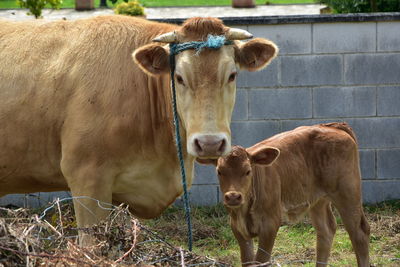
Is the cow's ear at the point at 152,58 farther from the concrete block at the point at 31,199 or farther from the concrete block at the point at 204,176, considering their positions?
the concrete block at the point at 31,199

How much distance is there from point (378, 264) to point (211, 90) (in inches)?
110

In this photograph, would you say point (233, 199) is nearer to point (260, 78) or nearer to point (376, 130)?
point (260, 78)

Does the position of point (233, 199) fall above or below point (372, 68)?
below

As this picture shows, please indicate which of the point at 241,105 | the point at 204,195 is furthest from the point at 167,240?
the point at 241,105

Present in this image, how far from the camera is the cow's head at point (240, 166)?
5.49 metres

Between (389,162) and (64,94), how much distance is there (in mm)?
4492

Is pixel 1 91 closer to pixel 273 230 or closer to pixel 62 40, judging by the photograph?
pixel 62 40

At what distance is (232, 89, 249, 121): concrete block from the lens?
316 inches

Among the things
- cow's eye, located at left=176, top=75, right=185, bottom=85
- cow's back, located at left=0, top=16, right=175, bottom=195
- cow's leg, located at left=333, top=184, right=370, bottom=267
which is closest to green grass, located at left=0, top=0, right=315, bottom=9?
cow's leg, located at left=333, top=184, right=370, bottom=267

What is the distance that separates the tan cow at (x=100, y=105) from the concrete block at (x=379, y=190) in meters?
3.68

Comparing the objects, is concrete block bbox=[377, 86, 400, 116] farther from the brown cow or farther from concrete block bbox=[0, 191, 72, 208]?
concrete block bbox=[0, 191, 72, 208]

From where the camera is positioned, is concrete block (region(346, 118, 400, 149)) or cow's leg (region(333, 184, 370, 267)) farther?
concrete block (region(346, 118, 400, 149))

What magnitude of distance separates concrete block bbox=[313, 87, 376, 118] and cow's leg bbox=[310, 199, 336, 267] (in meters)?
1.74

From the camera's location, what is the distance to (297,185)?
6.09 meters
